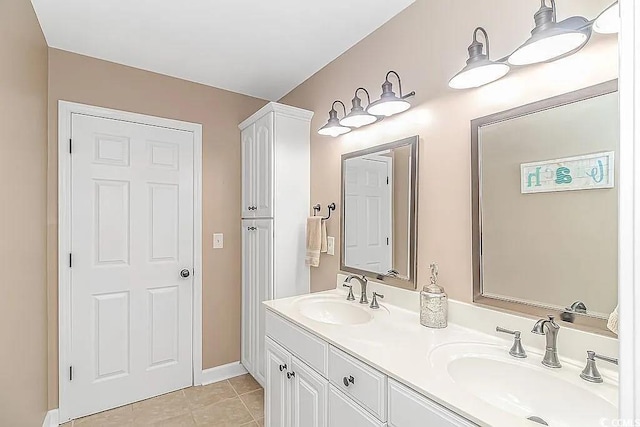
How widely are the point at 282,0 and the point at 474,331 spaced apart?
180cm

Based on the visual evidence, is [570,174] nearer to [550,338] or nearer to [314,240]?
[550,338]

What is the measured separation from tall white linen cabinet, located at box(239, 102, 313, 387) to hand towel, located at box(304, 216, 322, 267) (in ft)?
0.41

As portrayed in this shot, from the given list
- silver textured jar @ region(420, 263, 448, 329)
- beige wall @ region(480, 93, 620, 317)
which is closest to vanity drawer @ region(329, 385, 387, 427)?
silver textured jar @ region(420, 263, 448, 329)

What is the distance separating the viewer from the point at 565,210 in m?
1.11

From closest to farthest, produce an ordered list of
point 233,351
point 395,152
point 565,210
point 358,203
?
point 565,210 < point 395,152 < point 358,203 < point 233,351

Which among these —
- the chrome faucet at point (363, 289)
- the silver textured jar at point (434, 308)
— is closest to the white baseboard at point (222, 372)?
the chrome faucet at point (363, 289)

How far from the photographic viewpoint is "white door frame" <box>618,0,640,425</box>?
1.52ft

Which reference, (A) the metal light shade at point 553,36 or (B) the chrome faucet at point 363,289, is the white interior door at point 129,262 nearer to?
(B) the chrome faucet at point 363,289

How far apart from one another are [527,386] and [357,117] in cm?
142

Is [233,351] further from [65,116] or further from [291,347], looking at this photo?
[65,116]

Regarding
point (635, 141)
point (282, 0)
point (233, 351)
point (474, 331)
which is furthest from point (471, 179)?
point (233, 351)

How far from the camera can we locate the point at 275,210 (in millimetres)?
2342

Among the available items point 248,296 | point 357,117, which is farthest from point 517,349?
point 248,296

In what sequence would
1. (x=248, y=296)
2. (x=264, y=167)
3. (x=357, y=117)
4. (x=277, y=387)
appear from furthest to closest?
1. (x=248, y=296)
2. (x=264, y=167)
3. (x=357, y=117)
4. (x=277, y=387)
